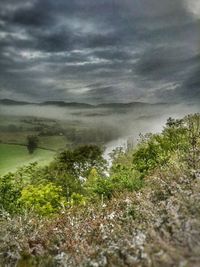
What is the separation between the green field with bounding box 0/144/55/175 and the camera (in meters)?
110

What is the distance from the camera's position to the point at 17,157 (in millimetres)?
114938

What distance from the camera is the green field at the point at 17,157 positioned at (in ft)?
362

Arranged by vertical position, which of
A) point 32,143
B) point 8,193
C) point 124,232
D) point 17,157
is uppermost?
point 32,143

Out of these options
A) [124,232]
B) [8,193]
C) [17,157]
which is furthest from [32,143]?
[124,232]

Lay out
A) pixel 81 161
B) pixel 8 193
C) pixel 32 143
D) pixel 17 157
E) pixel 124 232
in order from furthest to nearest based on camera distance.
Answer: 1. pixel 32 143
2. pixel 17 157
3. pixel 81 161
4. pixel 8 193
5. pixel 124 232

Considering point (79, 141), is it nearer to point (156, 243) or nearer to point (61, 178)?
point (61, 178)

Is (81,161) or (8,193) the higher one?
(81,161)

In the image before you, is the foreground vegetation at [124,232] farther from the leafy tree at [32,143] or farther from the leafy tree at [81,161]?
the leafy tree at [32,143]

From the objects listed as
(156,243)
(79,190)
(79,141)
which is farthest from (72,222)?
(79,141)

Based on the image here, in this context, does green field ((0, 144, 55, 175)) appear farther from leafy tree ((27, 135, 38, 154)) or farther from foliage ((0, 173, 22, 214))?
foliage ((0, 173, 22, 214))

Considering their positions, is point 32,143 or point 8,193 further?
point 32,143

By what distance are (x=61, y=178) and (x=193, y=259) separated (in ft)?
193

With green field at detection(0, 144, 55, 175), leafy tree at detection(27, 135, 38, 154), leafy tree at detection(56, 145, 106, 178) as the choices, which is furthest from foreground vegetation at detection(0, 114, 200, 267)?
leafy tree at detection(27, 135, 38, 154)

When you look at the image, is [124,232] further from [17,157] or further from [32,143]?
[32,143]
